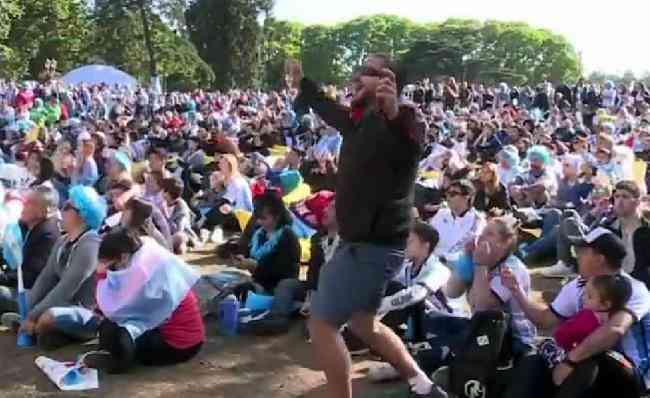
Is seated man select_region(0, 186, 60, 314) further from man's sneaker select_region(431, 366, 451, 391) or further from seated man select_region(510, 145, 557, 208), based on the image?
seated man select_region(510, 145, 557, 208)

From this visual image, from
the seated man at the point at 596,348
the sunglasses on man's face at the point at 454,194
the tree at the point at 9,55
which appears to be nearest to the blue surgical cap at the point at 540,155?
the sunglasses on man's face at the point at 454,194

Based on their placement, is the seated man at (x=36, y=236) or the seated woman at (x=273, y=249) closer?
the seated man at (x=36, y=236)

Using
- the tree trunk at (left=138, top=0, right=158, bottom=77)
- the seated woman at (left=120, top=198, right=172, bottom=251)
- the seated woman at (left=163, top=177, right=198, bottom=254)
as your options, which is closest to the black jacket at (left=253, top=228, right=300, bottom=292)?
the seated woman at (left=120, top=198, right=172, bottom=251)

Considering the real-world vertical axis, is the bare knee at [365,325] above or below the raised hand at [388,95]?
below

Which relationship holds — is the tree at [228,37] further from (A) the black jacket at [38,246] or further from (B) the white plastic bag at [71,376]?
(B) the white plastic bag at [71,376]

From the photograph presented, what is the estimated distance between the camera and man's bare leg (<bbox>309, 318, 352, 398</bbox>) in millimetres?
3682

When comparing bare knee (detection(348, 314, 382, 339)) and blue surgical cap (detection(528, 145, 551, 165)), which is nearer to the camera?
bare knee (detection(348, 314, 382, 339))

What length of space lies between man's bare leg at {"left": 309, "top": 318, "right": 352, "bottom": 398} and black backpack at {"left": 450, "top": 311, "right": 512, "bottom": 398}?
3.07 feet

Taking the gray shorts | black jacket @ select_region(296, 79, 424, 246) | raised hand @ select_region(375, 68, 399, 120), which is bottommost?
the gray shorts

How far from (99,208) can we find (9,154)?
10.5 metres

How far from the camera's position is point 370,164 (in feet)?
12.0

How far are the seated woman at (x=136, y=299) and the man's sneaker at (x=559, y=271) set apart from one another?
12.5 feet

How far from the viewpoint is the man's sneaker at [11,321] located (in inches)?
242

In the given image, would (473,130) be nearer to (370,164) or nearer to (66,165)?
(66,165)
